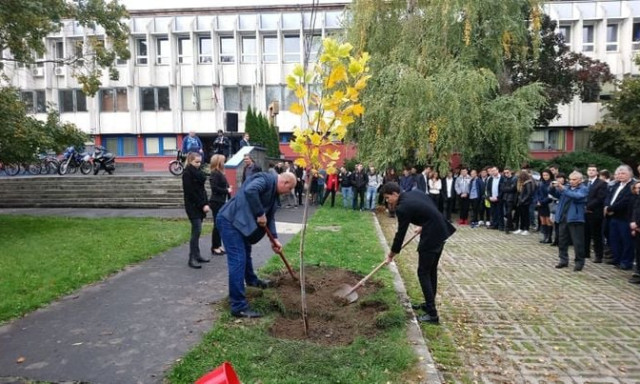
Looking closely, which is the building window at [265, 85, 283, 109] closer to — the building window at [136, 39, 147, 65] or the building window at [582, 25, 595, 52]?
the building window at [136, 39, 147, 65]

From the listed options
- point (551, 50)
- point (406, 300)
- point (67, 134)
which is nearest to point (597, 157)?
point (551, 50)

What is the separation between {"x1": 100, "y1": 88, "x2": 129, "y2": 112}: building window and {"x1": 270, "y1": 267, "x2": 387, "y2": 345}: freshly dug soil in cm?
3303

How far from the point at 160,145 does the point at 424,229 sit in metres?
33.7

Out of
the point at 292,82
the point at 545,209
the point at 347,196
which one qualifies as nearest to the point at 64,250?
the point at 292,82

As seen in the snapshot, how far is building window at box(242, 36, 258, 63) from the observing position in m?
35.6

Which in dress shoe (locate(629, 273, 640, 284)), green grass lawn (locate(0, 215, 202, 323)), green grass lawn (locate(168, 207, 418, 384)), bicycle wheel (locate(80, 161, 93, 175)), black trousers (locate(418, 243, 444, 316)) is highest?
bicycle wheel (locate(80, 161, 93, 175))

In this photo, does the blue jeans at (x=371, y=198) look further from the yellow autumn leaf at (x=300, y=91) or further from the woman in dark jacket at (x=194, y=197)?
the yellow autumn leaf at (x=300, y=91)

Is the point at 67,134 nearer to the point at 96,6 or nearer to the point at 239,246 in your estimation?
the point at 96,6

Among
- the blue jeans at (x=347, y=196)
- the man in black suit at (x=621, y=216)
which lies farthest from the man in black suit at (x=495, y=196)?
the blue jeans at (x=347, y=196)

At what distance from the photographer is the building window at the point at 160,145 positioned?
119 ft

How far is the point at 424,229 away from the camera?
5.83 m

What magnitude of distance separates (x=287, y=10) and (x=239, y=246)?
32.3 meters

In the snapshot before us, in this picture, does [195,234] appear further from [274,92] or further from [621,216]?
[274,92]

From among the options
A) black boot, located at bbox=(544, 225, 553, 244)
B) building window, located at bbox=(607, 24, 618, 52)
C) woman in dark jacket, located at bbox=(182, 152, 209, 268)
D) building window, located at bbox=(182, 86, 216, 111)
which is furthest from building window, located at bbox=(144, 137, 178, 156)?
building window, located at bbox=(607, 24, 618, 52)
